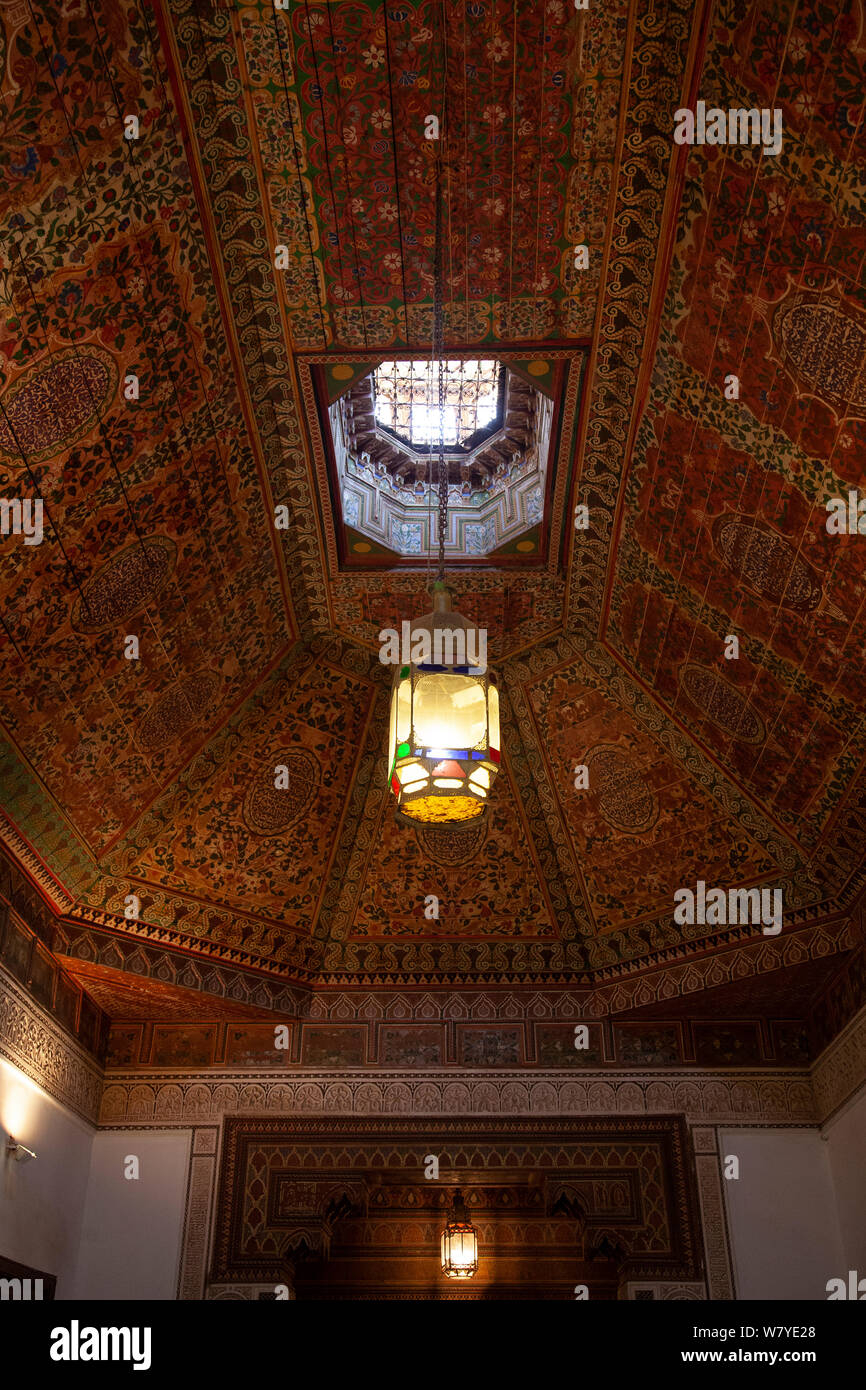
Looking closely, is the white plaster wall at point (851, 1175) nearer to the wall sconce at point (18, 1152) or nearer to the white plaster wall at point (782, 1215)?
the white plaster wall at point (782, 1215)

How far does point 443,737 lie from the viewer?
12.1 ft

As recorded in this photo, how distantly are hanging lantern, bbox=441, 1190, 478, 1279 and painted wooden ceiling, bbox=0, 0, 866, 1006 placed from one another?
1405mm

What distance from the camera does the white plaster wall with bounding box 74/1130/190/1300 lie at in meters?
6.27

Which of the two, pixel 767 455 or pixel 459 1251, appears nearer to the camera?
pixel 767 455

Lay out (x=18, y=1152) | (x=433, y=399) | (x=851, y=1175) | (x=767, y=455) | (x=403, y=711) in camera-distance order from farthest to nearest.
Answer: (x=433, y=399), (x=851, y=1175), (x=18, y=1152), (x=767, y=455), (x=403, y=711)

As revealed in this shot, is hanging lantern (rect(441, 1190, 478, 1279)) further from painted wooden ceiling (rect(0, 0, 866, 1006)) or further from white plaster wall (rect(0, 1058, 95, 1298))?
white plaster wall (rect(0, 1058, 95, 1298))

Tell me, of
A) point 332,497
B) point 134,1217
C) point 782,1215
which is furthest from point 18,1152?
point 782,1215

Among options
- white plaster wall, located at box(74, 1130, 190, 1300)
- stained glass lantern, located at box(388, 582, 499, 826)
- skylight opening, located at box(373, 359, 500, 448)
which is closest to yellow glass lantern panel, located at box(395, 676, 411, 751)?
stained glass lantern, located at box(388, 582, 499, 826)

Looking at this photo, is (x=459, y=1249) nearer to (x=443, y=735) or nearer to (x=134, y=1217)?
(x=134, y=1217)

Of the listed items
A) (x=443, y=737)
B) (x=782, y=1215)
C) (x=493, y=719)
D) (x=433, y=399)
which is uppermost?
(x=433, y=399)

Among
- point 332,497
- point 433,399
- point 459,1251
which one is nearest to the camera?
point 332,497

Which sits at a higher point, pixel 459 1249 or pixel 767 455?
pixel 767 455

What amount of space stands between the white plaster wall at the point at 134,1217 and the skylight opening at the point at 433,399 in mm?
4269

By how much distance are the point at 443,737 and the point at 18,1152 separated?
11.0 ft
